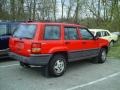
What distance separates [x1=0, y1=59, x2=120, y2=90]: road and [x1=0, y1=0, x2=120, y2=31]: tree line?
51.5ft

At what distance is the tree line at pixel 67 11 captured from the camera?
27788mm

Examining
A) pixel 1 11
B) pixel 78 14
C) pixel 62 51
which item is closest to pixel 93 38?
pixel 62 51

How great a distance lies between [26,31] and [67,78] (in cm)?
203

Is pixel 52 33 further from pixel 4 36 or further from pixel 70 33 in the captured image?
pixel 4 36

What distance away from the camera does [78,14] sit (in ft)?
117

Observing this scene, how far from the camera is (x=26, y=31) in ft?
27.1

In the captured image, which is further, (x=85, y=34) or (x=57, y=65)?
(x=85, y=34)

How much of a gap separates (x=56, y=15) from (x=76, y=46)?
2829cm

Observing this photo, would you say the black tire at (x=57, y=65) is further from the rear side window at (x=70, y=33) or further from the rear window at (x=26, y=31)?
the rear window at (x=26, y=31)

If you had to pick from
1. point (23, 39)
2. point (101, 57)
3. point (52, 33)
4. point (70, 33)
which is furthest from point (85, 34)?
point (23, 39)

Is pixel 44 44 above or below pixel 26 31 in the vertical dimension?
below

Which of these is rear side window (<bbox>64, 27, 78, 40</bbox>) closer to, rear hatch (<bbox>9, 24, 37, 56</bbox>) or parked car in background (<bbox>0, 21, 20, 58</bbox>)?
rear hatch (<bbox>9, 24, 37, 56</bbox>)

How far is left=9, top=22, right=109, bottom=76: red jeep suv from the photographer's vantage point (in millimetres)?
7680

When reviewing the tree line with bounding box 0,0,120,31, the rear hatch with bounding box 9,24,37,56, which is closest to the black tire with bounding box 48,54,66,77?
the rear hatch with bounding box 9,24,37,56
